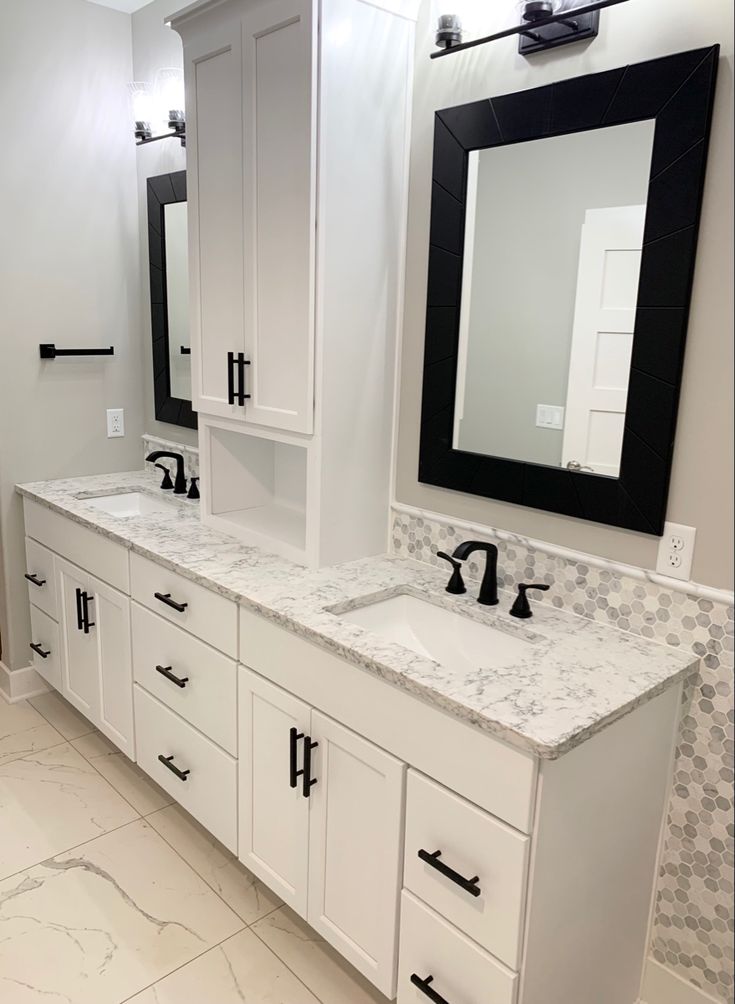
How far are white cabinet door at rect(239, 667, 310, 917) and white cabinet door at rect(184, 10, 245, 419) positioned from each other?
2.64 feet

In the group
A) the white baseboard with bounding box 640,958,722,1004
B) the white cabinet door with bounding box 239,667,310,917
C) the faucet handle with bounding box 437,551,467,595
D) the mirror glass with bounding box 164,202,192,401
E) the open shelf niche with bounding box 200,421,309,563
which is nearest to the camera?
the white baseboard with bounding box 640,958,722,1004

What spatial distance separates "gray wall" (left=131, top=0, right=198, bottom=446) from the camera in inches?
107

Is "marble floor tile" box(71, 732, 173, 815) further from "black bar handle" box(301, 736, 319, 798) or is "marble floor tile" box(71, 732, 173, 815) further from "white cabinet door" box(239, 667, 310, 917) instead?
"black bar handle" box(301, 736, 319, 798)

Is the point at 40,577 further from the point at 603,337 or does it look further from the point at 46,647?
the point at 603,337

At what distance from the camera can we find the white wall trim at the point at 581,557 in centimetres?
151

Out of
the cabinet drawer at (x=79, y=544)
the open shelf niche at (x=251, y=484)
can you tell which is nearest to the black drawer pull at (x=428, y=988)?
the open shelf niche at (x=251, y=484)

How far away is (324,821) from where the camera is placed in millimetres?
1700

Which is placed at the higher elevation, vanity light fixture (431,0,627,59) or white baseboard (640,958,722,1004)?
vanity light fixture (431,0,627,59)

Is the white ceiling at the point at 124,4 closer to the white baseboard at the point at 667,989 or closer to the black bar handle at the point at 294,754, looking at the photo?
the black bar handle at the point at 294,754

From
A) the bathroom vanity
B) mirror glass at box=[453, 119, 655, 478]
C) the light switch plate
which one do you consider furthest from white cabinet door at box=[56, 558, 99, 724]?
the light switch plate

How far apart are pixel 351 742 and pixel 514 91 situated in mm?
1456

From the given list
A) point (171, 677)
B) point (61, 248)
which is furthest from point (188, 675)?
point (61, 248)

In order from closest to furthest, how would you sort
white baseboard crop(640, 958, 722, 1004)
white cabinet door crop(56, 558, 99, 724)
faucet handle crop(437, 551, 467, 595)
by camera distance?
white baseboard crop(640, 958, 722, 1004) → faucet handle crop(437, 551, 467, 595) → white cabinet door crop(56, 558, 99, 724)

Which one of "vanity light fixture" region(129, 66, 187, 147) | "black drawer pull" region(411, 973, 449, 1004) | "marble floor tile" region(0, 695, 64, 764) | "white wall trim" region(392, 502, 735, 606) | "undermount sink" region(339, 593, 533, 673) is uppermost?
"vanity light fixture" region(129, 66, 187, 147)
